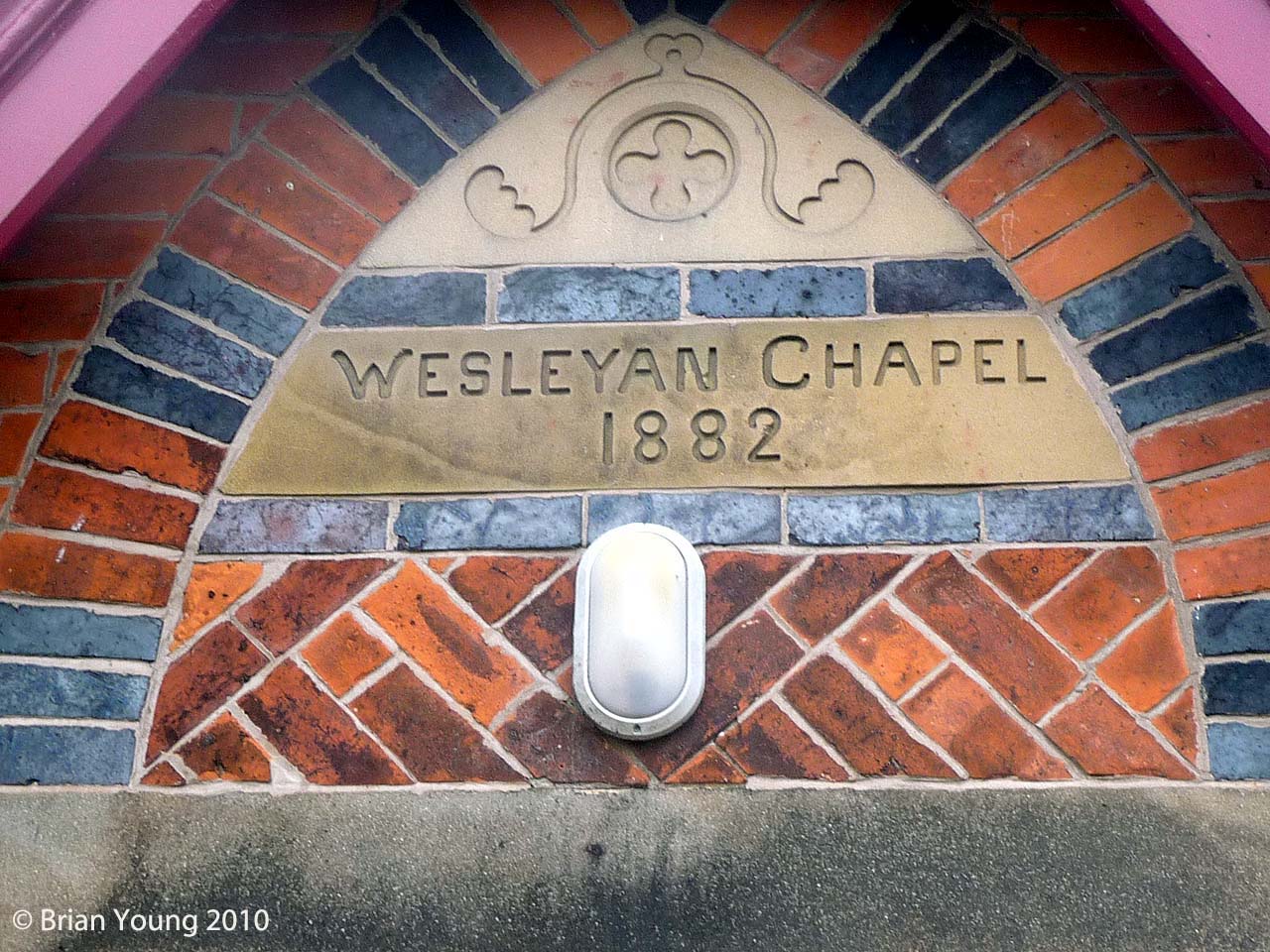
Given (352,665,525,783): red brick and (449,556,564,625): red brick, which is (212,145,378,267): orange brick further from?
(352,665,525,783): red brick

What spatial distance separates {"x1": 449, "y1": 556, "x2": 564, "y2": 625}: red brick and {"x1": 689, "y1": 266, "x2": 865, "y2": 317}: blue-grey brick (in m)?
0.54

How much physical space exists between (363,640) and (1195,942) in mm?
1374

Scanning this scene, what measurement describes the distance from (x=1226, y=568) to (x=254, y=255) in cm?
175

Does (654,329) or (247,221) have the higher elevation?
(247,221)

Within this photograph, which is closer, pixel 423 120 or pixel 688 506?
pixel 688 506

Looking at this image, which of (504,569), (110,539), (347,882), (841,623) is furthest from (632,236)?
(347,882)

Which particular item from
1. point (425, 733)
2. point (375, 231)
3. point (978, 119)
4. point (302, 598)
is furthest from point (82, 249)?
point (978, 119)

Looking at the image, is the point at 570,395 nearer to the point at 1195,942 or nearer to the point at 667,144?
the point at 667,144

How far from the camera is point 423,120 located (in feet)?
7.63

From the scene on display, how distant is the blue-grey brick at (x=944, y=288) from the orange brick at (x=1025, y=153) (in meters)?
0.11

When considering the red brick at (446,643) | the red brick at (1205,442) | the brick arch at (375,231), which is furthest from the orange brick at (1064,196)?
the red brick at (446,643)

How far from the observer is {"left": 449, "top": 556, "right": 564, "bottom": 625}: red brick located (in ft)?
6.89

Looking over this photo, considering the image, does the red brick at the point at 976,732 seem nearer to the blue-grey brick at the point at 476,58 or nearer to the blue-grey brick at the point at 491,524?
the blue-grey brick at the point at 491,524

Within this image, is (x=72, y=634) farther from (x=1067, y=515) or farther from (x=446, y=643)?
(x=1067, y=515)
